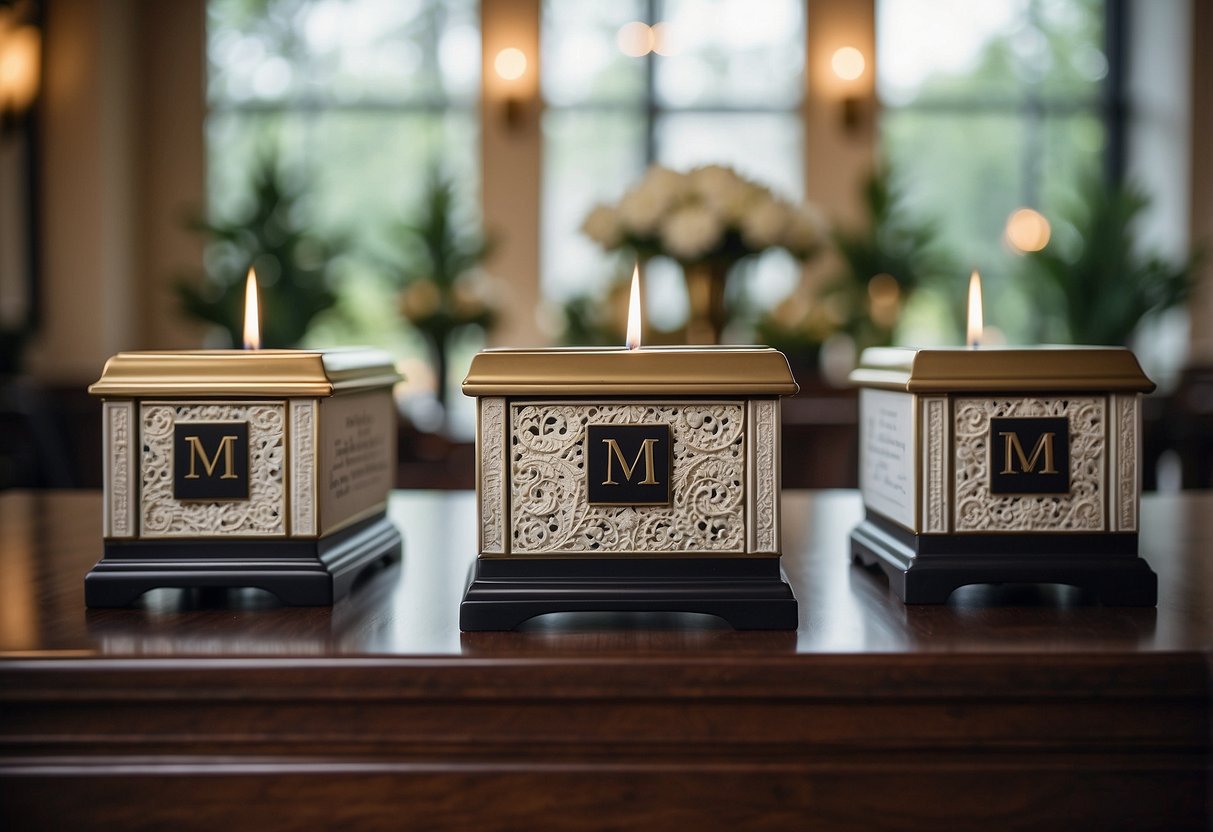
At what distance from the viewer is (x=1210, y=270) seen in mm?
6316

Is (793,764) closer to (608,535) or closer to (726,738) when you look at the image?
(726,738)

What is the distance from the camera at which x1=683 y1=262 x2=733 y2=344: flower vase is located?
104 inches

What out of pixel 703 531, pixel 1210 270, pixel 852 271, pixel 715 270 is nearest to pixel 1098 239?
pixel 852 271

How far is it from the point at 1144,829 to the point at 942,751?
115mm

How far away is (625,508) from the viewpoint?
Result: 0.70 m

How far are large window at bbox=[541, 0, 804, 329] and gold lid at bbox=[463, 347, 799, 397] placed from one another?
5597 mm

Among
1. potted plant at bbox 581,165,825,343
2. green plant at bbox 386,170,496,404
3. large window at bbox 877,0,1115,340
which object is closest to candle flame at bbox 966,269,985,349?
potted plant at bbox 581,165,825,343

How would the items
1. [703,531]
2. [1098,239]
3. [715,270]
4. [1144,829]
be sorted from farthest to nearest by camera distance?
[1098,239] → [715,270] → [703,531] → [1144,829]

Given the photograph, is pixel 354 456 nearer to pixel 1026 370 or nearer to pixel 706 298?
pixel 1026 370

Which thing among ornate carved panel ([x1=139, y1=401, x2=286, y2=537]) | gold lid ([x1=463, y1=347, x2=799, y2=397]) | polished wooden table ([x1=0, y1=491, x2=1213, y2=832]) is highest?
gold lid ([x1=463, y1=347, x2=799, y2=397])

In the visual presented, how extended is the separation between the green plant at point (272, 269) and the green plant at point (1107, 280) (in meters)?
3.25

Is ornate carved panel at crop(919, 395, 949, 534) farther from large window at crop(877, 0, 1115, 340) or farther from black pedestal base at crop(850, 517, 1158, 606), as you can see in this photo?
large window at crop(877, 0, 1115, 340)

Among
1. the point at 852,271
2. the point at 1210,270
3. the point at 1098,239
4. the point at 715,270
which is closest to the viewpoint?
the point at 715,270

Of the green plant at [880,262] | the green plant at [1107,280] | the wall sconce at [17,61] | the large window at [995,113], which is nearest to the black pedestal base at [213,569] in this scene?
the green plant at [1107,280]
